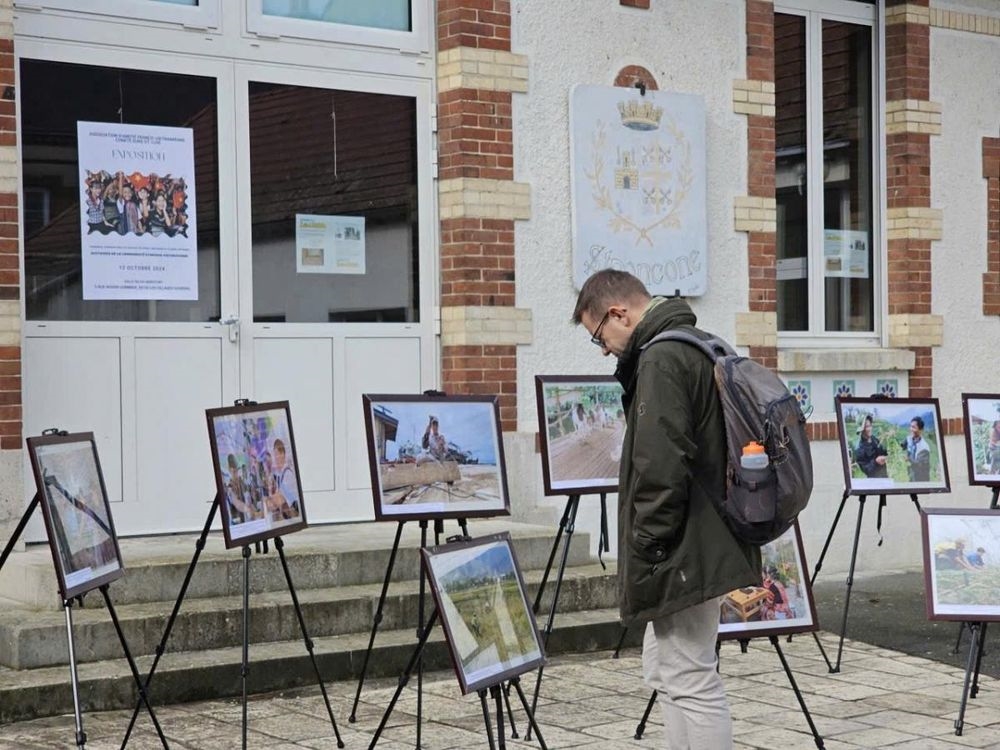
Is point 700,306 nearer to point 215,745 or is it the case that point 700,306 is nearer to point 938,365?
point 938,365

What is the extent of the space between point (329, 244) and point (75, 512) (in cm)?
380

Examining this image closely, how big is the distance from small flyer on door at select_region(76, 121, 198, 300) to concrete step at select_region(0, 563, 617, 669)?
1836mm

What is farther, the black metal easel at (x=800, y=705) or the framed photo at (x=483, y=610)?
the black metal easel at (x=800, y=705)

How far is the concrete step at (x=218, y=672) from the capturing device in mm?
6824

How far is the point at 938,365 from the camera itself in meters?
12.3

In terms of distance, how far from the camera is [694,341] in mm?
5207

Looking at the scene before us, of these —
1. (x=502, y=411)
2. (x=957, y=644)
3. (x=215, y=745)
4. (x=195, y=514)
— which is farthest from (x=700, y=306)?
(x=215, y=745)

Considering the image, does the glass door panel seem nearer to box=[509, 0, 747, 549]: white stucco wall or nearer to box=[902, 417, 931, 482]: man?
box=[509, 0, 747, 549]: white stucco wall

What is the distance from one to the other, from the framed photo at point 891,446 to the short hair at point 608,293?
3364 mm

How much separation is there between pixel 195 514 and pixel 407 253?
207 centimetres

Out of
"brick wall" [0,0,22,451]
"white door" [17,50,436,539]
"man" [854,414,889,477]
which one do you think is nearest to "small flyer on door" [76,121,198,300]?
"white door" [17,50,436,539]

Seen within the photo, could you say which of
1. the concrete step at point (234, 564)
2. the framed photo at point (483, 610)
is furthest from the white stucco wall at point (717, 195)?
the framed photo at point (483, 610)

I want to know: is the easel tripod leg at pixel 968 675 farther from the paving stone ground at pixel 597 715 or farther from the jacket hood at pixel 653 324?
the jacket hood at pixel 653 324

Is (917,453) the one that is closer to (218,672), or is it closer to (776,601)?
(776,601)
